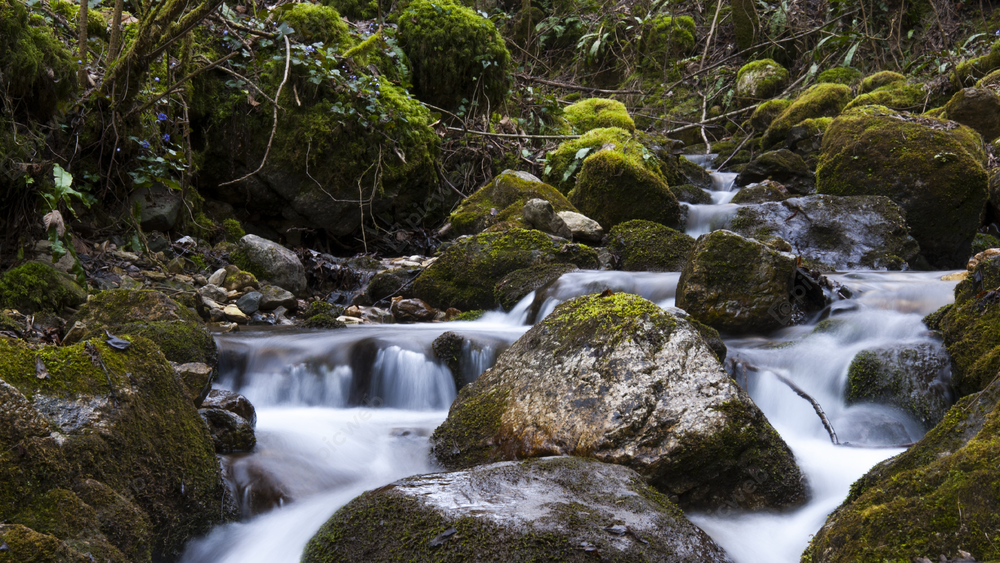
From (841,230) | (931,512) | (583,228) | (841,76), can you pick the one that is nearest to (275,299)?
(583,228)

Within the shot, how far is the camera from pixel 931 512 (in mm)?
1770

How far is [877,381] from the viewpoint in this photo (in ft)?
12.8

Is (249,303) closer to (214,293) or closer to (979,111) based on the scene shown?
(214,293)

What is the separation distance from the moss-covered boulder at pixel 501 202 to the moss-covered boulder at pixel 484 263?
110cm

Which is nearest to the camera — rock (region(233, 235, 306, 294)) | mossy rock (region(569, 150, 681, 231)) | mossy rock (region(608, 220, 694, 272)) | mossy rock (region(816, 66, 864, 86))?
mossy rock (region(608, 220, 694, 272))

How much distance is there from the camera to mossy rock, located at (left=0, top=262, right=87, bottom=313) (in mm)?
4453

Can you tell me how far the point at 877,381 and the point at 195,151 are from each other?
24.3ft

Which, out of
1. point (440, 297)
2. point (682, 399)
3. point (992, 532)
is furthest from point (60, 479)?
point (440, 297)

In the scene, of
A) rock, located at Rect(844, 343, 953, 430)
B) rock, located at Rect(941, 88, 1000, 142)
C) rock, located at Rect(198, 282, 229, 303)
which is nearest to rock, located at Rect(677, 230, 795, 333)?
rock, located at Rect(844, 343, 953, 430)

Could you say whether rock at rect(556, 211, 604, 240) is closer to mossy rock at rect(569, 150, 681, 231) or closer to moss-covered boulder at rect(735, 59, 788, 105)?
mossy rock at rect(569, 150, 681, 231)

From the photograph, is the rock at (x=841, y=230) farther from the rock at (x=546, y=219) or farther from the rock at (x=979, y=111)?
the rock at (x=979, y=111)

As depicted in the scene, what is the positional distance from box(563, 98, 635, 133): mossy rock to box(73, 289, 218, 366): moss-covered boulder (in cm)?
814

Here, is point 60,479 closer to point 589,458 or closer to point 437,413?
point 589,458

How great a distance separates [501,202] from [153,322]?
4.74m
